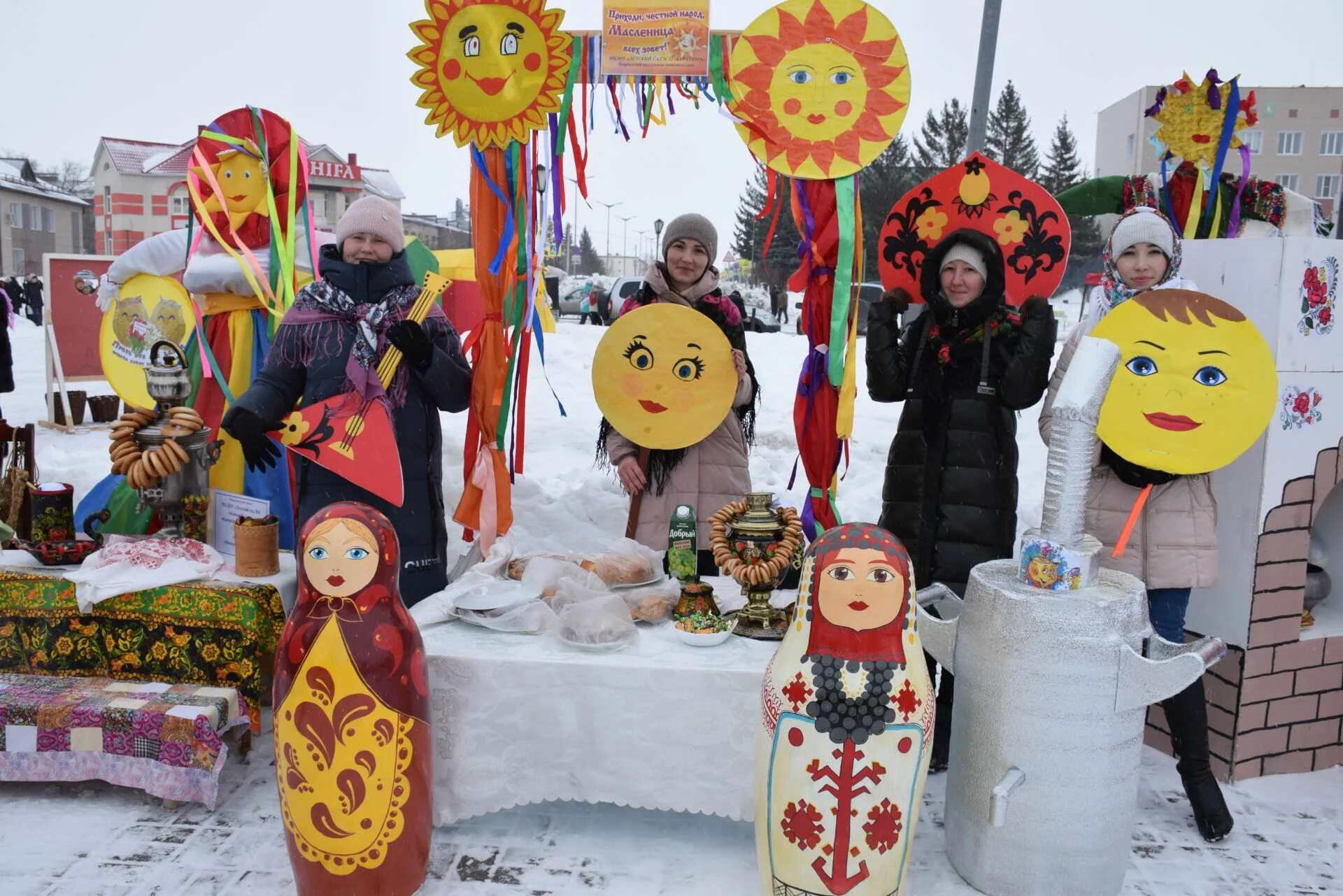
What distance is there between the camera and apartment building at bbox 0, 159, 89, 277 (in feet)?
112

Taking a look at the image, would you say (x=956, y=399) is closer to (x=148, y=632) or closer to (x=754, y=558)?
(x=754, y=558)

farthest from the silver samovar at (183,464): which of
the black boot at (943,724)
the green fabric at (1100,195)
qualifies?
the green fabric at (1100,195)

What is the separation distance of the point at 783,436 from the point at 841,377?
12.4 ft

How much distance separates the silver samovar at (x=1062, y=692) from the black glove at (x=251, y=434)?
85.1 inches

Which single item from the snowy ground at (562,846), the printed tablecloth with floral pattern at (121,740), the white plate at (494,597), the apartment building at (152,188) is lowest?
the snowy ground at (562,846)

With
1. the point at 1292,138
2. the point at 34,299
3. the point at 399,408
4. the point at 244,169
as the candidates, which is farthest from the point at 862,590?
the point at 1292,138

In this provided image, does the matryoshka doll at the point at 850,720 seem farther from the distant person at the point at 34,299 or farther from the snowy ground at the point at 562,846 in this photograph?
the distant person at the point at 34,299

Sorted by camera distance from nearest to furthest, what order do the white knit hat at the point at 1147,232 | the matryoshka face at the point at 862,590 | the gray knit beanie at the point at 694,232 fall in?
the matryoshka face at the point at 862,590, the white knit hat at the point at 1147,232, the gray knit beanie at the point at 694,232

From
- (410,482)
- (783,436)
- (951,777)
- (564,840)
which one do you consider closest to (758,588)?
(951,777)

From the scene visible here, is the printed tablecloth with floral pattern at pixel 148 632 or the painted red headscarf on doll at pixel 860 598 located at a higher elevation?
the painted red headscarf on doll at pixel 860 598

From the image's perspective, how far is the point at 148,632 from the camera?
9.92ft

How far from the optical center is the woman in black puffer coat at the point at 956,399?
2.84 meters

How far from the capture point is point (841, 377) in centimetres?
315

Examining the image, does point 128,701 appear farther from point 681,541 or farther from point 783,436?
point 783,436
